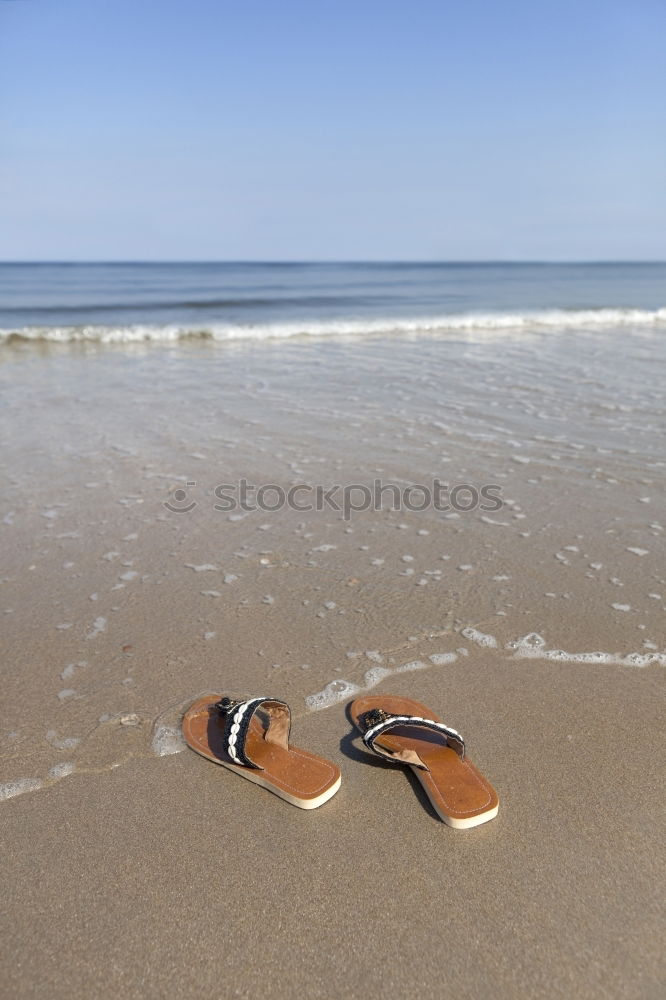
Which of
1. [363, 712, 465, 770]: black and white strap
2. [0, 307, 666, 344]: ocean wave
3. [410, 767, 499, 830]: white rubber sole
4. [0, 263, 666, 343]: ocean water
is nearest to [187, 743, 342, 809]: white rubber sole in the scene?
[363, 712, 465, 770]: black and white strap

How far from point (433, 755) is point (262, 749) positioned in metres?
0.56

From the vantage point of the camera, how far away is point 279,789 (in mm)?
2080

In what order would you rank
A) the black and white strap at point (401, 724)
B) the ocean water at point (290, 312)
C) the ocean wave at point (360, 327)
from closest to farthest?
the black and white strap at point (401, 724), the ocean wave at point (360, 327), the ocean water at point (290, 312)

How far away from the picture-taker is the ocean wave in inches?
554

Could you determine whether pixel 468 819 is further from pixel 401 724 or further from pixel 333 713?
pixel 333 713

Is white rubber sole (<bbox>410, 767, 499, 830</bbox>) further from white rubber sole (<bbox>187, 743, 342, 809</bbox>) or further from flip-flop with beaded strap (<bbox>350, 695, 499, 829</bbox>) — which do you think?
white rubber sole (<bbox>187, 743, 342, 809</bbox>)

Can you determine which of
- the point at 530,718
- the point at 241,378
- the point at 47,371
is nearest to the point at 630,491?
the point at 530,718

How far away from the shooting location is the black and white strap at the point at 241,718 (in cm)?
217

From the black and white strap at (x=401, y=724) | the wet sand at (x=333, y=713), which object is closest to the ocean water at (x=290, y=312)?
the wet sand at (x=333, y=713)

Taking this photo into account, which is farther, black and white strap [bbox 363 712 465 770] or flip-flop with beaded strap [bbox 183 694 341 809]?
black and white strap [bbox 363 712 465 770]

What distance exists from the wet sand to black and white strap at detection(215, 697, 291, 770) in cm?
9

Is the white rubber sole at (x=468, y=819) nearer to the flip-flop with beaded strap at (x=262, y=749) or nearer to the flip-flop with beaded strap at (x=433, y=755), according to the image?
the flip-flop with beaded strap at (x=433, y=755)

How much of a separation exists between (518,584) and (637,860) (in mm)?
1697

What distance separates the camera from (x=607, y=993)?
1498mm
